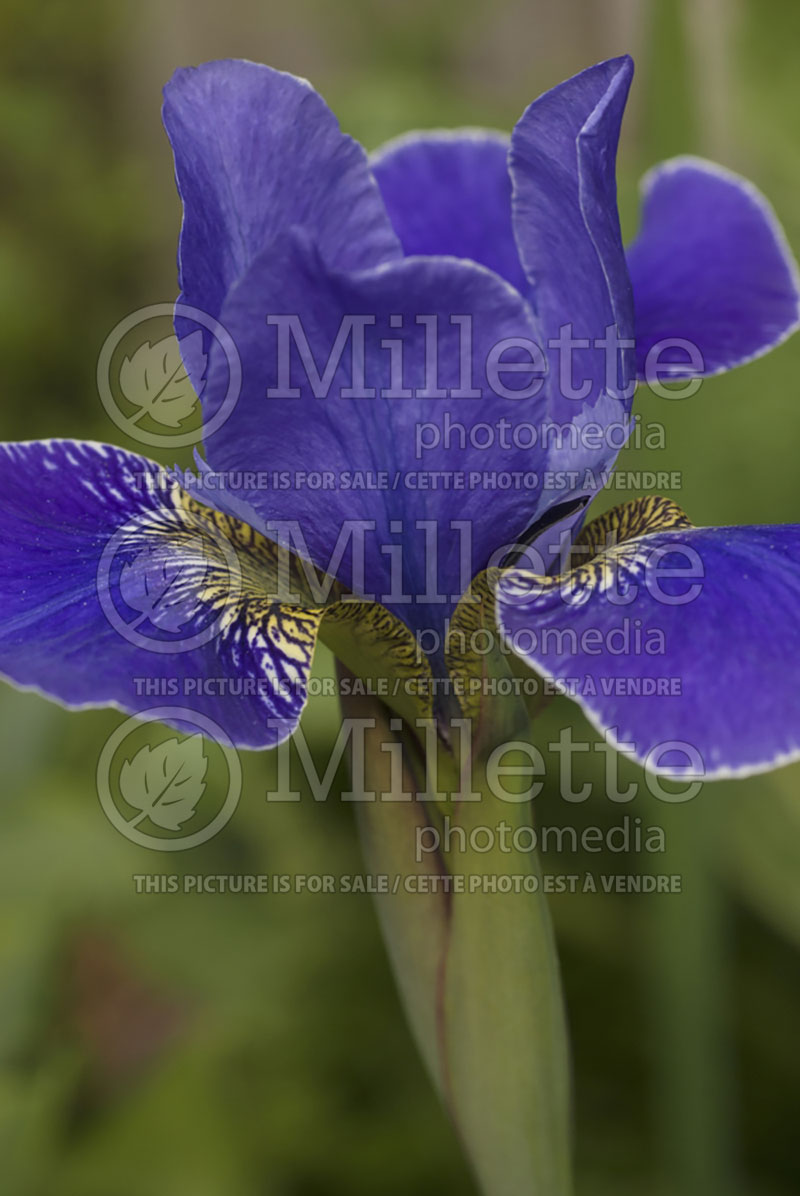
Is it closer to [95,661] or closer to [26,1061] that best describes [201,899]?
[26,1061]

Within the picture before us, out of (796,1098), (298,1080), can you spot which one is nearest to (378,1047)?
(298,1080)

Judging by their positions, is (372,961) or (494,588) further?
(372,961)

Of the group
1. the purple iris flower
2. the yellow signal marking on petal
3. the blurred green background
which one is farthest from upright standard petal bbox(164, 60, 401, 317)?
the blurred green background

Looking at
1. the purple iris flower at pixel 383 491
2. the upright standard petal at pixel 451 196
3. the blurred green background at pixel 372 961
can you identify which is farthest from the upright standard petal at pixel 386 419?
the blurred green background at pixel 372 961

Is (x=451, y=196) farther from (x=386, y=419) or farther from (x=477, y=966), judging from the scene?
(x=477, y=966)

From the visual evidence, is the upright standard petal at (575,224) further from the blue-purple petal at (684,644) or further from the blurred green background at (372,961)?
the blurred green background at (372,961)

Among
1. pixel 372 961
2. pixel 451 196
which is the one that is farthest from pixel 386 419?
pixel 372 961

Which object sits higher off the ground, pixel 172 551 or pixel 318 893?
pixel 172 551
